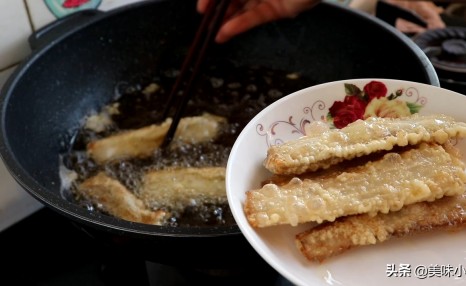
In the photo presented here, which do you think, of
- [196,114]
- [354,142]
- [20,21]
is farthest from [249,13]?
[354,142]

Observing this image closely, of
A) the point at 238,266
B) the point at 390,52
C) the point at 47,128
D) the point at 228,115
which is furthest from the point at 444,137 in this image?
the point at 47,128

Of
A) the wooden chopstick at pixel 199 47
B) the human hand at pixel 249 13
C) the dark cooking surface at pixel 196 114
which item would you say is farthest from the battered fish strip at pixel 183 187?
the human hand at pixel 249 13

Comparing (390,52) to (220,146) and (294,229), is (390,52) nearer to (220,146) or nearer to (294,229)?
(220,146)

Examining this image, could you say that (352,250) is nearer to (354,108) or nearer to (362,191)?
(362,191)

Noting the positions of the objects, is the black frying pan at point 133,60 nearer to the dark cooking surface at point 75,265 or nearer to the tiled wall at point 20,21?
the tiled wall at point 20,21

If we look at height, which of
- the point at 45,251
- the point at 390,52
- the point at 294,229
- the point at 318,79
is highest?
the point at 294,229

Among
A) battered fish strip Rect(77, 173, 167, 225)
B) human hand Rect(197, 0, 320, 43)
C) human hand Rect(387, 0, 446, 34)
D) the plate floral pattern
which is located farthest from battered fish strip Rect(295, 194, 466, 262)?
human hand Rect(387, 0, 446, 34)
